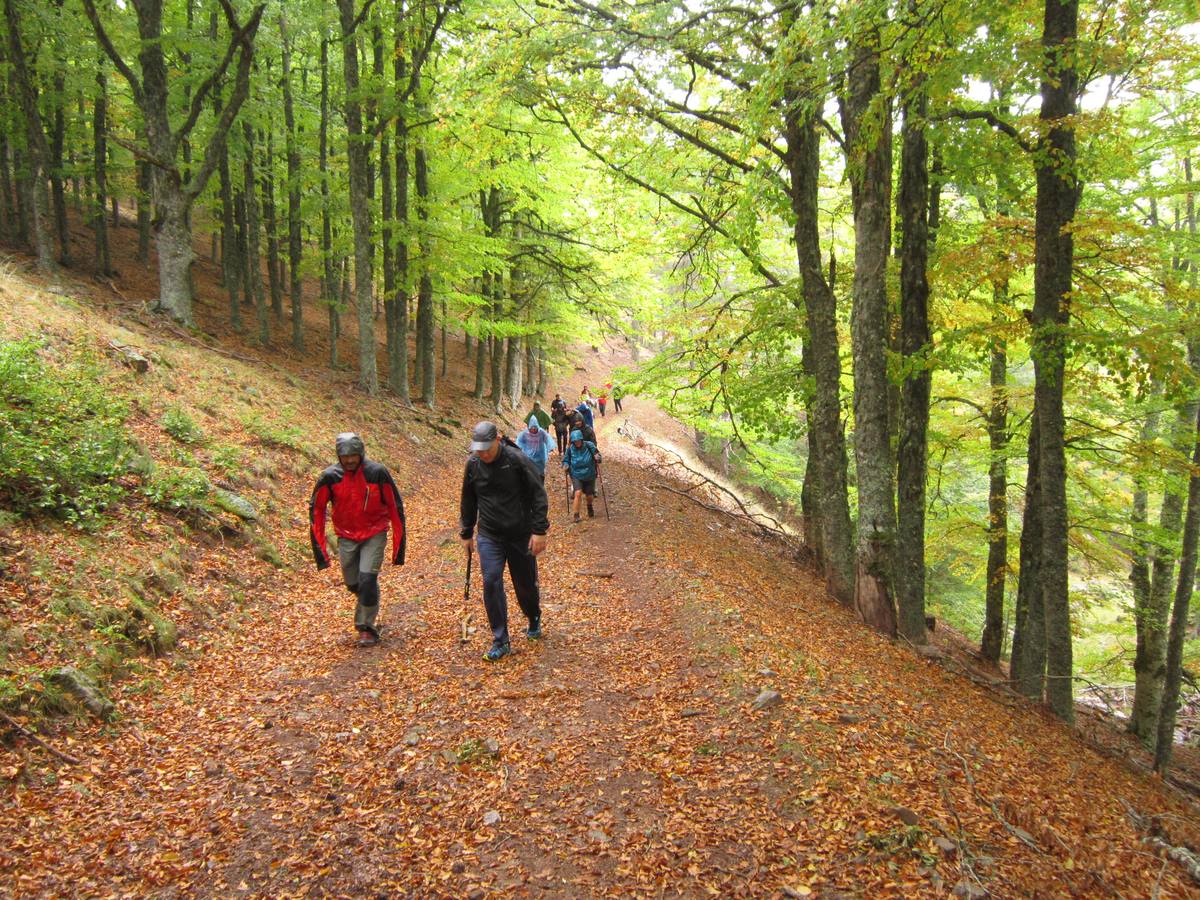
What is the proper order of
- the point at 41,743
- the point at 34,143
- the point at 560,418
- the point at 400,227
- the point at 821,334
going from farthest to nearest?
the point at 560,418
the point at 400,227
the point at 34,143
the point at 821,334
the point at 41,743

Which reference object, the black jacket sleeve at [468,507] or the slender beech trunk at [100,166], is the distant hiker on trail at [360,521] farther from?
the slender beech trunk at [100,166]

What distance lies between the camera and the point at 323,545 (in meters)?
6.03

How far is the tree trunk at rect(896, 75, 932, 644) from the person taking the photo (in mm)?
7621

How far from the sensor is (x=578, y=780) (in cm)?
401

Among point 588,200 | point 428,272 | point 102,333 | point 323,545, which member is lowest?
point 323,545

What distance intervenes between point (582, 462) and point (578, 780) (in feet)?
24.6

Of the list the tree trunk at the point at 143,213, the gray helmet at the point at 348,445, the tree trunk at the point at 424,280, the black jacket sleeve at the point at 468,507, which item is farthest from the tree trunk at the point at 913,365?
the tree trunk at the point at 143,213

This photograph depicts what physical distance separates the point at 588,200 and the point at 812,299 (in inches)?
514

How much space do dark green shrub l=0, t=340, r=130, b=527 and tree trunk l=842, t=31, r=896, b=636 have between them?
26.5 ft

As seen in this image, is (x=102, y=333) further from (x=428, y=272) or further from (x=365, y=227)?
(x=428, y=272)

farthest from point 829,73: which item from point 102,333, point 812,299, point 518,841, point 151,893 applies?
point 102,333

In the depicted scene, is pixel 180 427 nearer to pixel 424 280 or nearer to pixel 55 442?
pixel 55 442

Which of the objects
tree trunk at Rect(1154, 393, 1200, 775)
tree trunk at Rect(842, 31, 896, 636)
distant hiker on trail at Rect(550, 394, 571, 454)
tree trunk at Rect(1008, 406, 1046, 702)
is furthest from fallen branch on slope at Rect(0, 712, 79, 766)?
distant hiker on trail at Rect(550, 394, 571, 454)

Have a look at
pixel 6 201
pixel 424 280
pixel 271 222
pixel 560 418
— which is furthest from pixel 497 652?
pixel 6 201
